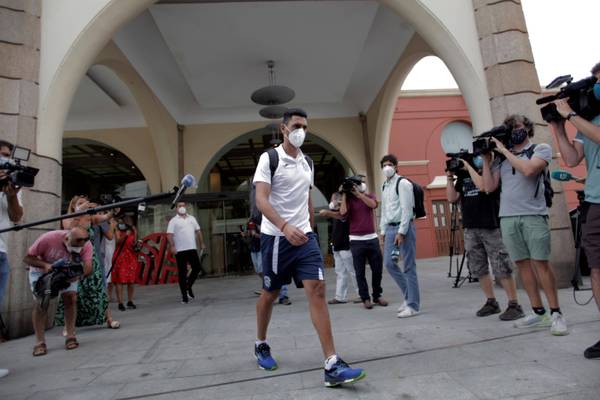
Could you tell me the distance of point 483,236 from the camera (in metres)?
3.99

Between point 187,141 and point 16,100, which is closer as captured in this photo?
point 16,100

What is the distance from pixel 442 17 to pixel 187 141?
28.6 feet

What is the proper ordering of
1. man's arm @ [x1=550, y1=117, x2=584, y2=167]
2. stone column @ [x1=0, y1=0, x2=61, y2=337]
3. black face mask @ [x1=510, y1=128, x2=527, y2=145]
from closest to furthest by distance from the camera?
1. man's arm @ [x1=550, y1=117, x2=584, y2=167]
2. black face mask @ [x1=510, y1=128, x2=527, y2=145]
3. stone column @ [x1=0, y1=0, x2=61, y2=337]

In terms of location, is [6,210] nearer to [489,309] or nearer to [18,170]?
[18,170]

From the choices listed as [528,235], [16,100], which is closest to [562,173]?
[528,235]

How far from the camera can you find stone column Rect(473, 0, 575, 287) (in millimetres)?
5219

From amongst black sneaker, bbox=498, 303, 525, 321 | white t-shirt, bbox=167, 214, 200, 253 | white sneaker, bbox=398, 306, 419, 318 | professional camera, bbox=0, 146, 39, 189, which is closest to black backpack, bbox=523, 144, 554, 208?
black sneaker, bbox=498, 303, 525, 321

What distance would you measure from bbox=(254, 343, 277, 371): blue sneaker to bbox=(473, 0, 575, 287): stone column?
4416 millimetres

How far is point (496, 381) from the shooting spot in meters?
2.11

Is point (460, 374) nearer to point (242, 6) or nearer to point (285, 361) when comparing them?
point (285, 361)

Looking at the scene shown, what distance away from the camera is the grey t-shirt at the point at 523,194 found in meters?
3.17

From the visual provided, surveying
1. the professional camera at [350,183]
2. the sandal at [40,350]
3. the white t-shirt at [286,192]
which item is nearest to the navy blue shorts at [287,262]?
the white t-shirt at [286,192]

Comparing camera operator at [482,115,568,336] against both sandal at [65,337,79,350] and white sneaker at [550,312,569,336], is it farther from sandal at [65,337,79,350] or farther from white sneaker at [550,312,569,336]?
sandal at [65,337,79,350]

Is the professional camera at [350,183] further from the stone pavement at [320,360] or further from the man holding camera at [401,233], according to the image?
the stone pavement at [320,360]
